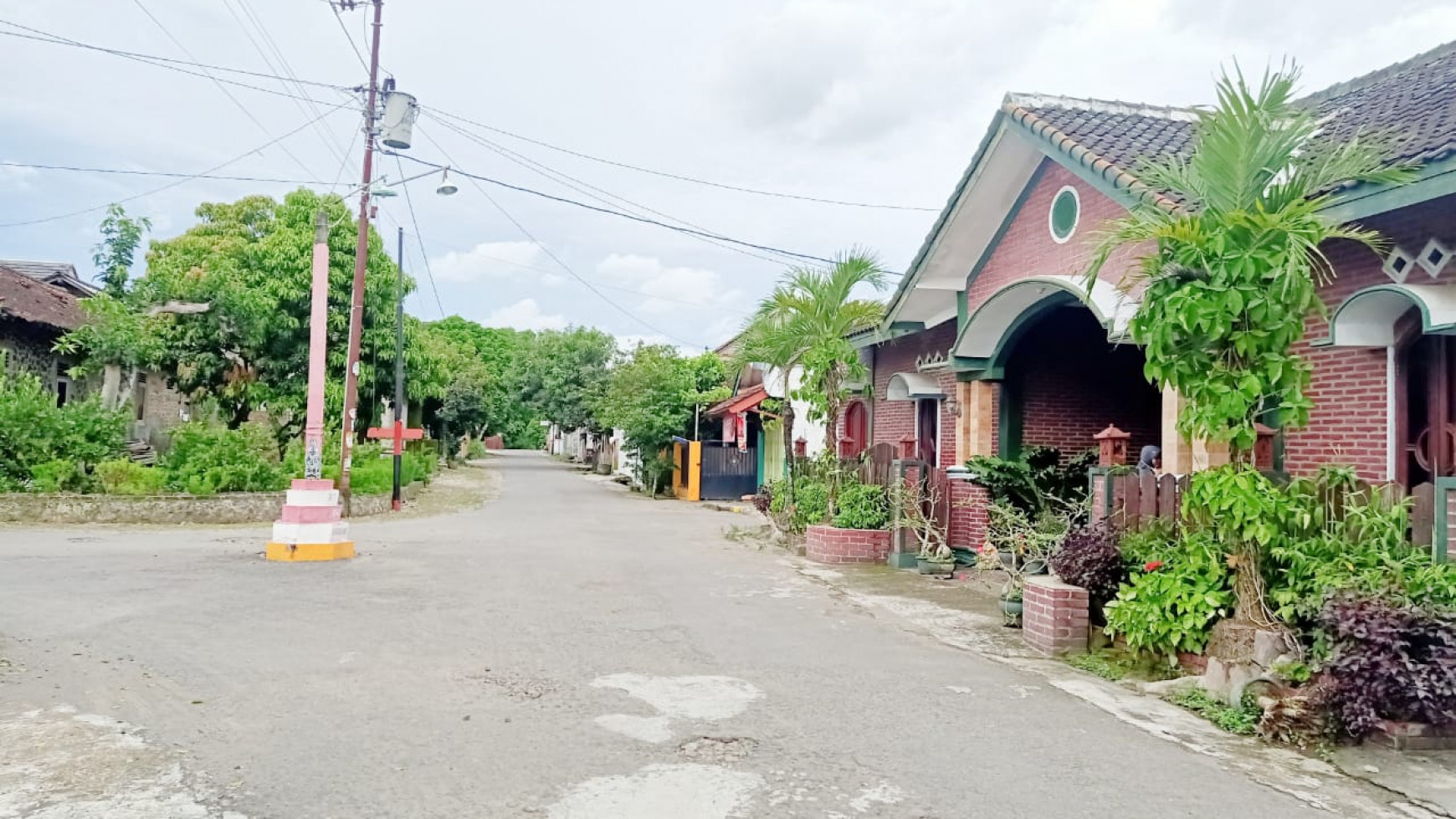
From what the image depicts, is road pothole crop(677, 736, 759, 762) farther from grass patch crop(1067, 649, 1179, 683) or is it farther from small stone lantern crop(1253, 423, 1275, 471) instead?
small stone lantern crop(1253, 423, 1275, 471)

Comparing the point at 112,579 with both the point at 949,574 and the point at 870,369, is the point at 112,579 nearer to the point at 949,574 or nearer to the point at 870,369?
the point at 949,574

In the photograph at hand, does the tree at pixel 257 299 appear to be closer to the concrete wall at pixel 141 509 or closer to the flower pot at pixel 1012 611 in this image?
the concrete wall at pixel 141 509

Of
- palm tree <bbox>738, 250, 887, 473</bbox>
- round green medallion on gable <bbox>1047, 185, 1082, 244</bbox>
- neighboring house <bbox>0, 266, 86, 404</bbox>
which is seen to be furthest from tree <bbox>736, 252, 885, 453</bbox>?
neighboring house <bbox>0, 266, 86, 404</bbox>

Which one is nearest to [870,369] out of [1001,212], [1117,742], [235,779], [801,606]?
[1001,212]

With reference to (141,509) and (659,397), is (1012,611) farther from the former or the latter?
(659,397)

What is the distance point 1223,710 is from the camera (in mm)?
6258

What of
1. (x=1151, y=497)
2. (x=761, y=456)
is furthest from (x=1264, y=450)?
(x=761, y=456)

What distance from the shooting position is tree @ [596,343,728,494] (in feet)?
101

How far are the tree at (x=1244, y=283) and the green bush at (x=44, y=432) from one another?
61.9ft

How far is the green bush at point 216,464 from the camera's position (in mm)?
18812

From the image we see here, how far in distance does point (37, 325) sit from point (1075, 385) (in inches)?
892

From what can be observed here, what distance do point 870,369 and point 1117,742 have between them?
1239cm

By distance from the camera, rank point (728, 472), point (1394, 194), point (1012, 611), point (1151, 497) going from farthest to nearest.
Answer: point (728, 472) → point (1012, 611) → point (1151, 497) → point (1394, 194)

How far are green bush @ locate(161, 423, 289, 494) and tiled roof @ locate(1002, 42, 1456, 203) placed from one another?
15.3m
